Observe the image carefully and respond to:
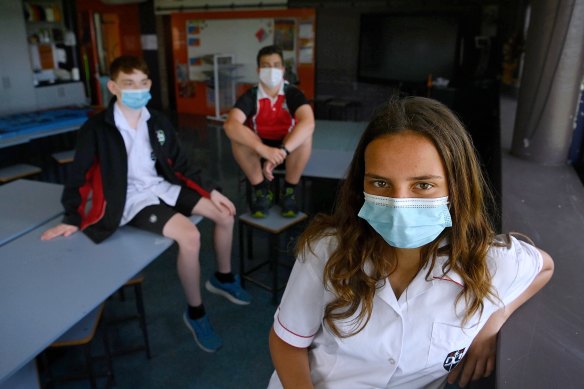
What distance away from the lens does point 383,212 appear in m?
1.02

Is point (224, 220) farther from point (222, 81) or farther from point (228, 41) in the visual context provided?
point (228, 41)

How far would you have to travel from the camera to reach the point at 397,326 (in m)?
1.03

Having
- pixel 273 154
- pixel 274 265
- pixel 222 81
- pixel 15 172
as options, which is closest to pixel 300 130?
pixel 273 154

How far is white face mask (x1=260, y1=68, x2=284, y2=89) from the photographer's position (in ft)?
9.37

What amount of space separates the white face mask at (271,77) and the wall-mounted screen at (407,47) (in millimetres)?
4055

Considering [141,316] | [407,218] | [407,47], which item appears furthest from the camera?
[407,47]

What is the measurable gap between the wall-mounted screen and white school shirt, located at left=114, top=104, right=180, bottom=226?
493 centimetres

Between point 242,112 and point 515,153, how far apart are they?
5.34 feet

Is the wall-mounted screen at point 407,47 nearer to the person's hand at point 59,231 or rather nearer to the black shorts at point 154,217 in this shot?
the black shorts at point 154,217

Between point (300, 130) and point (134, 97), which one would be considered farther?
point (300, 130)

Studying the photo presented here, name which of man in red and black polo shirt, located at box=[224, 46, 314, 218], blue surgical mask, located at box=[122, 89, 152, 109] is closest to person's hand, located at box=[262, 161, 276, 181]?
man in red and black polo shirt, located at box=[224, 46, 314, 218]

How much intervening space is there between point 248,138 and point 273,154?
7.9 inches

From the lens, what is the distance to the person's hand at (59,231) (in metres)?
2.02

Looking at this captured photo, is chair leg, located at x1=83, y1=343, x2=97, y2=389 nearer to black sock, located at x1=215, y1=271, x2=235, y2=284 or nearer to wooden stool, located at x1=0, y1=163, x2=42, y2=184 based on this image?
black sock, located at x1=215, y1=271, x2=235, y2=284
